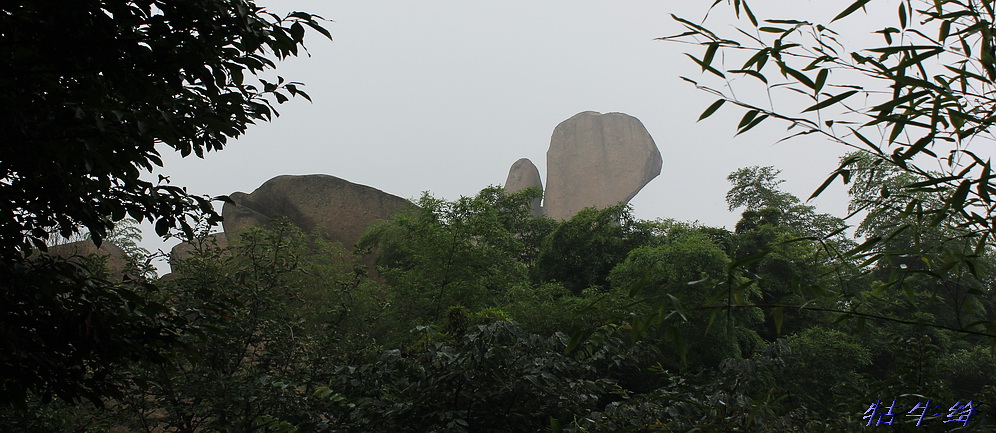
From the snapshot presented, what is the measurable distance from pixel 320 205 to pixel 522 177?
17.6m

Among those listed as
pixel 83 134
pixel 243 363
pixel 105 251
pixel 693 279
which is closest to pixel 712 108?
pixel 83 134

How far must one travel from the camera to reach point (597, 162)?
3834 centimetres

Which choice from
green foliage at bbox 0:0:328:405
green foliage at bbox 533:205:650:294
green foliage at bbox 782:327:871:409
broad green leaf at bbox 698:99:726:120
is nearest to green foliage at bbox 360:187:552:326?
green foliage at bbox 533:205:650:294

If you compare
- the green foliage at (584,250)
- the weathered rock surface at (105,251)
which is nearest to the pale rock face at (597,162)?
the green foliage at (584,250)

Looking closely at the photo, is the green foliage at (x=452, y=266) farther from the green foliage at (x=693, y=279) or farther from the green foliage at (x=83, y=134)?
the green foliage at (x=83, y=134)

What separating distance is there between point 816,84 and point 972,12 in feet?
1.39

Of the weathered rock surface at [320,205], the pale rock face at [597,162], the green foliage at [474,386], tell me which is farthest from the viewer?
the pale rock face at [597,162]

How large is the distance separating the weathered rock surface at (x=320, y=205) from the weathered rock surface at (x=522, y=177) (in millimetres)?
16107

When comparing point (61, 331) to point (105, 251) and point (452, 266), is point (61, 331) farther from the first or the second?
point (105, 251)

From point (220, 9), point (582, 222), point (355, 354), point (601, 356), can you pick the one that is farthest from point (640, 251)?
point (220, 9)

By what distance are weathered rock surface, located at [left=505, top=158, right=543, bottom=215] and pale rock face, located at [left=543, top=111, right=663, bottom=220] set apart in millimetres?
1077

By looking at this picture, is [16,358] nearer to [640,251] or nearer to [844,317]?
[844,317]

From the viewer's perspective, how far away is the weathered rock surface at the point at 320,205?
24953mm

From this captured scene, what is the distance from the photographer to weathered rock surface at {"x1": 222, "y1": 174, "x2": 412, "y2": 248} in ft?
81.9
